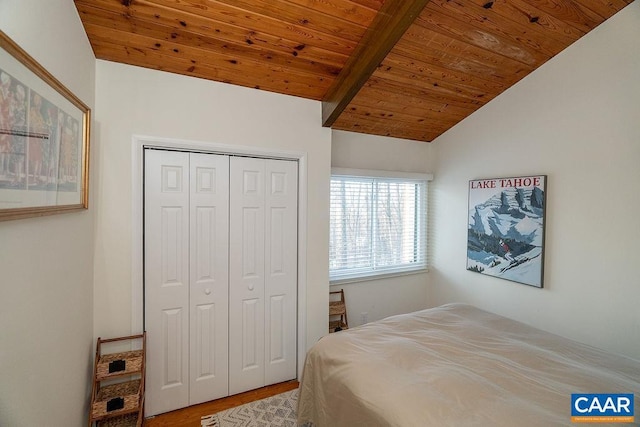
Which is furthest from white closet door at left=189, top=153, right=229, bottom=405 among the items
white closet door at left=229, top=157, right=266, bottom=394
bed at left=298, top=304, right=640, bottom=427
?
bed at left=298, top=304, right=640, bottom=427

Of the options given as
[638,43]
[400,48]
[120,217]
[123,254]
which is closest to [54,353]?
A: [123,254]

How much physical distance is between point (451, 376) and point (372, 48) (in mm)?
2010

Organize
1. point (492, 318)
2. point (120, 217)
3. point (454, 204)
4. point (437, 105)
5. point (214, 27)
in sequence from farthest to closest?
point (454, 204)
point (437, 105)
point (492, 318)
point (120, 217)
point (214, 27)

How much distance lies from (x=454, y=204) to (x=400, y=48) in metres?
1.92

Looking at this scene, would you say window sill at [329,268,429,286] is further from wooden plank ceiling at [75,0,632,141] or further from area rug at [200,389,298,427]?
Answer: wooden plank ceiling at [75,0,632,141]

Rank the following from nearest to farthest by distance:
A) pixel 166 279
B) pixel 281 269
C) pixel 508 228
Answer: pixel 166 279, pixel 281 269, pixel 508 228

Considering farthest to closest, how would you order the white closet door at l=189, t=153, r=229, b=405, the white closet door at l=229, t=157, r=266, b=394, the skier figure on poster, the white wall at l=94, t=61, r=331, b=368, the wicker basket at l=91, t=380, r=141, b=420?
the skier figure on poster, the white closet door at l=229, t=157, r=266, b=394, the white closet door at l=189, t=153, r=229, b=405, the white wall at l=94, t=61, r=331, b=368, the wicker basket at l=91, t=380, r=141, b=420

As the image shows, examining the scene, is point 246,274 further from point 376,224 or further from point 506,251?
point 506,251

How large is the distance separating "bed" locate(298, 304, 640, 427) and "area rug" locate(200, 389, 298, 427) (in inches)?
15.2

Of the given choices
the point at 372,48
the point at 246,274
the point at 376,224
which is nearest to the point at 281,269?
the point at 246,274

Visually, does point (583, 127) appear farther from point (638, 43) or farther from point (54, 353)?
point (54, 353)

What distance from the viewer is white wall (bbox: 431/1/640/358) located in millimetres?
2018

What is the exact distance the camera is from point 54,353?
1.23m

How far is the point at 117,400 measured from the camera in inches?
65.3
